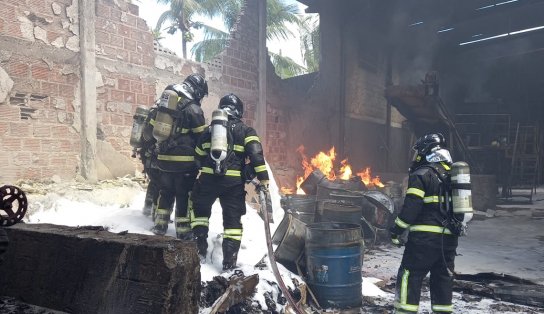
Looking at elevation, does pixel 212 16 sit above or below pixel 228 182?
above

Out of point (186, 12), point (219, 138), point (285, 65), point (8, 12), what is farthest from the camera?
point (285, 65)

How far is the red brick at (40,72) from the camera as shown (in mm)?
5512

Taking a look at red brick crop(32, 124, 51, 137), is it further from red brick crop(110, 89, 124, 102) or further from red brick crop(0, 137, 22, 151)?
red brick crop(110, 89, 124, 102)

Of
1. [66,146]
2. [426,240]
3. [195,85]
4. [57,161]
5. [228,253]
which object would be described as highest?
[195,85]

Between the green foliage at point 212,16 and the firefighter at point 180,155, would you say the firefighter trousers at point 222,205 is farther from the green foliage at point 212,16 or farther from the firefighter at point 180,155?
the green foliage at point 212,16

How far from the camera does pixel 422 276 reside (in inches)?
157

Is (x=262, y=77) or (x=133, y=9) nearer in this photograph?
(x=133, y=9)

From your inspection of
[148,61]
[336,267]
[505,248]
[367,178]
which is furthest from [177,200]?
[367,178]

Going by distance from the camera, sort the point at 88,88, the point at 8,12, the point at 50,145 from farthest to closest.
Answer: the point at 88,88
the point at 50,145
the point at 8,12

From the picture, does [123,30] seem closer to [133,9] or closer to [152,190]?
[133,9]

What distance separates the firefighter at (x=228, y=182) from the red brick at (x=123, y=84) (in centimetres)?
272

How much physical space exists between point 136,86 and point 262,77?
11.1 feet

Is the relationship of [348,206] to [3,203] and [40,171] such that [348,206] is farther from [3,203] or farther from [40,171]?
[3,203]

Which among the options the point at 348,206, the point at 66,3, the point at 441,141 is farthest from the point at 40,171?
the point at 441,141
